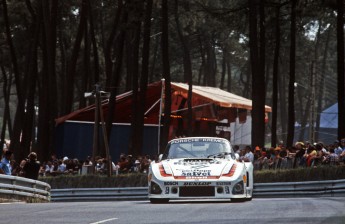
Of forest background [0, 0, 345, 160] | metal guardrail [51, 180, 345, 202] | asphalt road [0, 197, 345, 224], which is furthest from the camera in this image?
forest background [0, 0, 345, 160]

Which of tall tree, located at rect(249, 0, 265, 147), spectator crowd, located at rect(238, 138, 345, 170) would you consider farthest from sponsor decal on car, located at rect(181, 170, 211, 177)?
tall tree, located at rect(249, 0, 265, 147)

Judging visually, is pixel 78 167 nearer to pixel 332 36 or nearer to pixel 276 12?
pixel 276 12

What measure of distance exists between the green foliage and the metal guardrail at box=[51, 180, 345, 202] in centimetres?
60

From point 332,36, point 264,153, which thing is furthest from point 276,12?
point 332,36

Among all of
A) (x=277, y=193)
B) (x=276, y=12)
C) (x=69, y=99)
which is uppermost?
(x=276, y=12)

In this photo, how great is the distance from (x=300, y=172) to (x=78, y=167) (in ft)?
46.7

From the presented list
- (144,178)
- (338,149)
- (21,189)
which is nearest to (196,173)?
(21,189)

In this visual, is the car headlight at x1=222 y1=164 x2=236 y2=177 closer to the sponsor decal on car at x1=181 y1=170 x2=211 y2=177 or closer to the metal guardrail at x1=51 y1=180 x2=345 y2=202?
the sponsor decal on car at x1=181 y1=170 x2=211 y2=177

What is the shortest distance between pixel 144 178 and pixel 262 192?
170 inches

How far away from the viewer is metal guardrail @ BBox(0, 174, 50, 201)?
84.6ft

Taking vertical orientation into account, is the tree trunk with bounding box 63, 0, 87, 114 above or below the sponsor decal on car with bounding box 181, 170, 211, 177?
above

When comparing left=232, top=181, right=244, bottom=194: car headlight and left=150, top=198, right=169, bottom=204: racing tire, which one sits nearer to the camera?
left=232, top=181, right=244, bottom=194: car headlight

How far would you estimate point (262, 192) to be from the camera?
3006cm

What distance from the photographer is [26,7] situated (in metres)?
58.0
